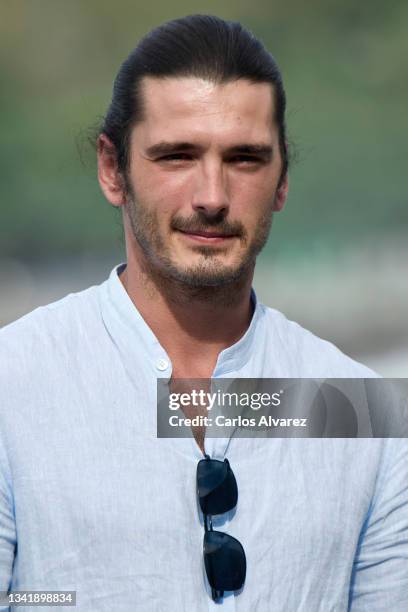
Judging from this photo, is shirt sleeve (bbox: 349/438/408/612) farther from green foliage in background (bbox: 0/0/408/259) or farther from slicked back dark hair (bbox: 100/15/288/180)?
green foliage in background (bbox: 0/0/408/259)

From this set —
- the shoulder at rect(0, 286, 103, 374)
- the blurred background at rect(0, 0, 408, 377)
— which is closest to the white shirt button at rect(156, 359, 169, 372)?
the shoulder at rect(0, 286, 103, 374)

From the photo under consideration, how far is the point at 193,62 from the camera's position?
1.33 meters

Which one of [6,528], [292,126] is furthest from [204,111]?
[292,126]

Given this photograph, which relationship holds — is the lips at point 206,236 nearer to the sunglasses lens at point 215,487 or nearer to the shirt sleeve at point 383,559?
the sunglasses lens at point 215,487

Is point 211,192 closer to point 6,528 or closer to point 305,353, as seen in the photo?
point 305,353

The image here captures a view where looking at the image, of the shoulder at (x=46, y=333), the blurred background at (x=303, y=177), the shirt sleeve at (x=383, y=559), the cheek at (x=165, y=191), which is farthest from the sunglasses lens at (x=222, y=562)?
Answer: the blurred background at (x=303, y=177)

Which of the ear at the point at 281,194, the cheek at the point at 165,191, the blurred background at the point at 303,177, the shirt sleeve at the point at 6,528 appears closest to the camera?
the shirt sleeve at the point at 6,528

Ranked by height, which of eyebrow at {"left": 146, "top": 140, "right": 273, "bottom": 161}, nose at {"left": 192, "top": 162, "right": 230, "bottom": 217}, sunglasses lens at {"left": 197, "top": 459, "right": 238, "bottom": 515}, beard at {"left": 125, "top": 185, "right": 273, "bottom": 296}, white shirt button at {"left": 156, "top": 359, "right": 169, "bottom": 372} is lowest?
sunglasses lens at {"left": 197, "top": 459, "right": 238, "bottom": 515}

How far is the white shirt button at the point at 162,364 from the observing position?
132cm

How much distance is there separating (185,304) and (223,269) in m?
0.10

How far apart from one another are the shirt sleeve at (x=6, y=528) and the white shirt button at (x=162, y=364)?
0.82 feet

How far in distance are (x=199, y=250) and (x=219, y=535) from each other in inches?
15.5

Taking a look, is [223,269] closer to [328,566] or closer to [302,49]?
[328,566]

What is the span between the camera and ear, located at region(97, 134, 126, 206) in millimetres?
1455
